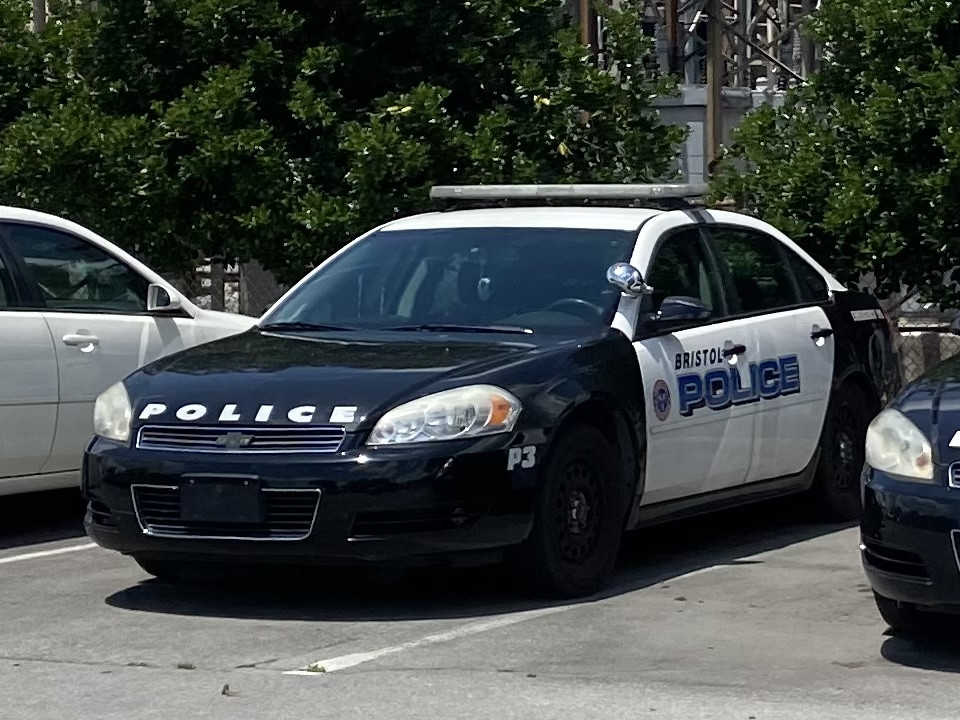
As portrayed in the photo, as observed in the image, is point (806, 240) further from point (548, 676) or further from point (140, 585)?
point (548, 676)

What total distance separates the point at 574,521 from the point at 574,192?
76.9 inches

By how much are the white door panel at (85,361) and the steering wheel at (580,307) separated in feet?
8.27

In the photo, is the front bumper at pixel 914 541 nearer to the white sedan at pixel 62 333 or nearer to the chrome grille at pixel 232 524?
the chrome grille at pixel 232 524

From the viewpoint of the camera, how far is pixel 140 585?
25.9 feet

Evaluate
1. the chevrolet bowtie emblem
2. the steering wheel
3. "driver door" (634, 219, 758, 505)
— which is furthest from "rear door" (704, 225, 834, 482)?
the chevrolet bowtie emblem

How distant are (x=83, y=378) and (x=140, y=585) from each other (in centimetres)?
173

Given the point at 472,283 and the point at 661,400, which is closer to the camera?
the point at 661,400

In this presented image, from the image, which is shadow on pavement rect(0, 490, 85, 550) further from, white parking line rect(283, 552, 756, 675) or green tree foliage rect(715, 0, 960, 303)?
green tree foliage rect(715, 0, 960, 303)

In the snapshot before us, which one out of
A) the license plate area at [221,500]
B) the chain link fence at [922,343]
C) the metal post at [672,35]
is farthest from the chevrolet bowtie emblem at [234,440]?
the metal post at [672,35]

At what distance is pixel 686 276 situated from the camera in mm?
8516

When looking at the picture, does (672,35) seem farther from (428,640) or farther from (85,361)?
(428,640)

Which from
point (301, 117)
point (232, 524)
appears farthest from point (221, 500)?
point (301, 117)

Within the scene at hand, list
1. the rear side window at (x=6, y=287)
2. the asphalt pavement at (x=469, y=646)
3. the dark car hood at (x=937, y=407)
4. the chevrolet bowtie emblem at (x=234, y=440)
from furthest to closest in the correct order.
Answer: the rear side window at (x=6, y=287)
the chevrolet bowtie emblem at (x=234, y=440)
the dark car hood at (x=937, y=407)
the asphalt pavement at (x=469, y=646)

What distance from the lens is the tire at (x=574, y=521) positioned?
7.20 meters
